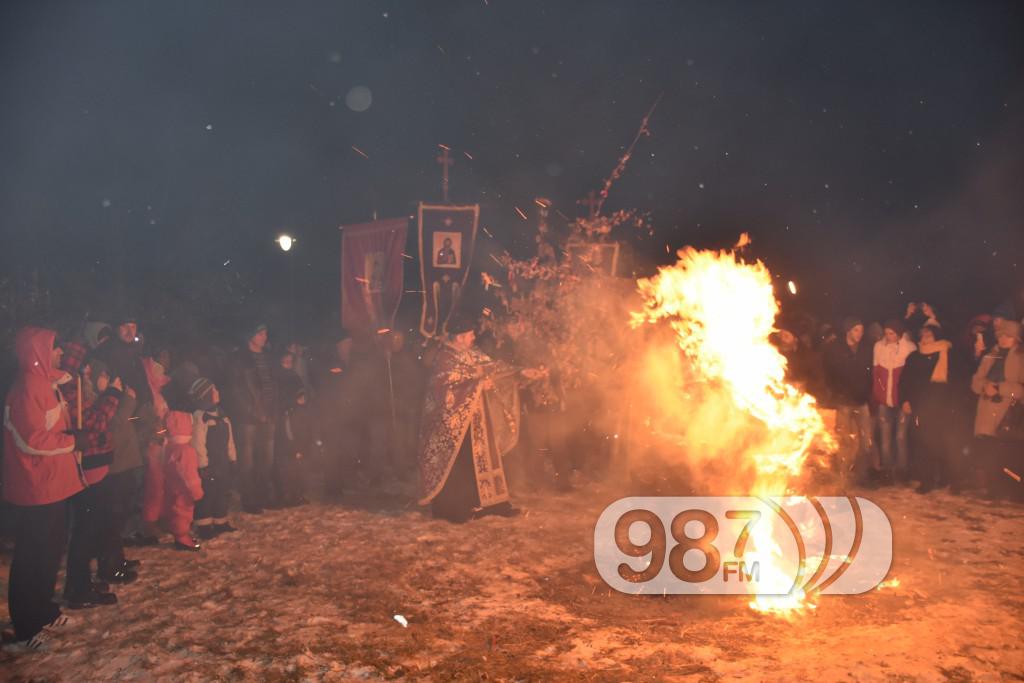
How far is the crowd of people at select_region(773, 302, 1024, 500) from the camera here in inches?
342

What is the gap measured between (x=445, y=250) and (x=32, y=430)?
325 inches

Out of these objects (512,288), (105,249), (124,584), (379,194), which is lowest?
(124,584)

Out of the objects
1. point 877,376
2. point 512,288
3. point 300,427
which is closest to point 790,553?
point 877,376

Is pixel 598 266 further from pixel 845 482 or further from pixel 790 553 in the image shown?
pixel 790 553

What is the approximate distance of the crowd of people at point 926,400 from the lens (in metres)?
8.68

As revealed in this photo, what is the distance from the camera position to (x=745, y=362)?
813 cm

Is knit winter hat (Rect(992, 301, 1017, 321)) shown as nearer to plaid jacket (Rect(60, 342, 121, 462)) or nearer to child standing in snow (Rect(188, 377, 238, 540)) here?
child standing in snow (Rect(188, 377, 238, 540))

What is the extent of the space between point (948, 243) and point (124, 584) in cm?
1222

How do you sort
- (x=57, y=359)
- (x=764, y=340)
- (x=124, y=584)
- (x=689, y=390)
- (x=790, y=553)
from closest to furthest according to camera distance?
(x=57, y=359) → (x=124, y=584) → (x=790, y=553) → (x=764, y=340) → (x=689, y=390)

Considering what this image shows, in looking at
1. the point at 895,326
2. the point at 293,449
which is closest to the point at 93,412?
the point at 293,449

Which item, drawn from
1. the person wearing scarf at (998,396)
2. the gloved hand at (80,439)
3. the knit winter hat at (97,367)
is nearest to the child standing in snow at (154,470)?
the knit winter hat at (97,367)

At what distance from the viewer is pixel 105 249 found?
11789 millimetres

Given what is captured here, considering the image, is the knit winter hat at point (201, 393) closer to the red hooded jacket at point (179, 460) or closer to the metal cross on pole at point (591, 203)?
the red hooded jacket at point (179, 460)

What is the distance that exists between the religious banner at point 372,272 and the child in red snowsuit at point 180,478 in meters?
6.31
